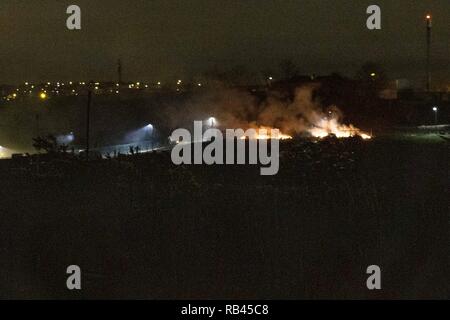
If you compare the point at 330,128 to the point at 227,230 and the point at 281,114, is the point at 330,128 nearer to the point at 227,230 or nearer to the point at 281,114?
the point at 281,114

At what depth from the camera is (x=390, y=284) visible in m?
5.06

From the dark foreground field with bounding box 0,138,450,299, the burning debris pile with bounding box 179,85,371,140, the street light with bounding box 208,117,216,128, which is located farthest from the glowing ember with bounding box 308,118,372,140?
the dark foreground field with bounding box 0,138,450,299

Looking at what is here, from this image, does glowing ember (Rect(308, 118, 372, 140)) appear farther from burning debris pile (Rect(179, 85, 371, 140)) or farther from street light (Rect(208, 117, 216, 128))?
street light (Rect(208, 117, 216, 128))

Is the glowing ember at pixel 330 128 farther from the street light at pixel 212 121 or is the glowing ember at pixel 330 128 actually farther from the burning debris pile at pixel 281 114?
the street light at pixel 212 121

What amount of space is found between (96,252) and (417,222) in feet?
11.8

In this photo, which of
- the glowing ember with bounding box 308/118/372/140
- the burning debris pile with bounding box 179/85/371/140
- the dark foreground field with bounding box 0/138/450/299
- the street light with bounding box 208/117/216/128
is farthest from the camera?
the street light with bounding box 208/117/216/128

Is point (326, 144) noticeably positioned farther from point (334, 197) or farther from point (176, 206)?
point (176, 206)

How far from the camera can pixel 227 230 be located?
22.7ft

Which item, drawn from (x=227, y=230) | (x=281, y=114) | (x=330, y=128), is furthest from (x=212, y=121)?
(x=227, y=230)

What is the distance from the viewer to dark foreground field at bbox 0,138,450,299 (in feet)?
16.9

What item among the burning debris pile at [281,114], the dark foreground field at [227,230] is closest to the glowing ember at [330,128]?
the burning debris pile at [281,114]

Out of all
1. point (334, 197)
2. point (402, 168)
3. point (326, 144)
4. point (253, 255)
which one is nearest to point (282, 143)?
point (326, 144)

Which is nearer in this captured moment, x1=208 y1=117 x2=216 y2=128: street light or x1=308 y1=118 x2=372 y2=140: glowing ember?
x1=308 y1=118 x2=372 y2=140: glowing ember
